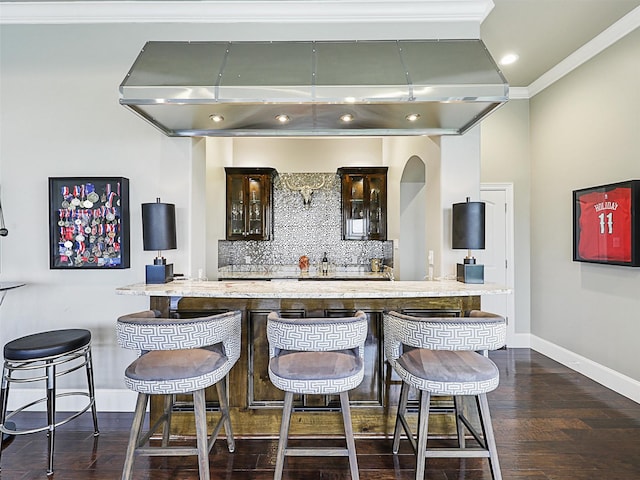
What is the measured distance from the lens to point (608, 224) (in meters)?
3.46

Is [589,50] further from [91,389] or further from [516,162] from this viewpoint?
[91,389]

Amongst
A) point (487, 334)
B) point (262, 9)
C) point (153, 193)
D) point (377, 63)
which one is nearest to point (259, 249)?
point (153, 193)

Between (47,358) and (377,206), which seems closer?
(47,358)

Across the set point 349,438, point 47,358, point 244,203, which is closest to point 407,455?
point 349,438

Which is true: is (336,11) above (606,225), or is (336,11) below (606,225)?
above

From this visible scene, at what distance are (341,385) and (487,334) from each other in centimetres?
81

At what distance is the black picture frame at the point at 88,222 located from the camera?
2994 mm

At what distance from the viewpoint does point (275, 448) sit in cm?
246

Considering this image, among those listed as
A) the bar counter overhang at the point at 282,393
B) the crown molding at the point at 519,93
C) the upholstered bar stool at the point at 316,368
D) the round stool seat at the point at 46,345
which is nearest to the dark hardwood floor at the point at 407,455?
the bar counter overhang at the point at 282,393

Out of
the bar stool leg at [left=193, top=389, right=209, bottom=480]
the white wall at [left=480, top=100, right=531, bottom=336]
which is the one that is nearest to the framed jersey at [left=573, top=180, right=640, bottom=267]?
the white wall at [left=480, top=100, right=531, bottom=336]

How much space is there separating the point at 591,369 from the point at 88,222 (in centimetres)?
496

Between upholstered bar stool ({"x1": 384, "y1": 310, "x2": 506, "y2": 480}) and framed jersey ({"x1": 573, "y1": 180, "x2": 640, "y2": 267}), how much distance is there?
2.21 meters

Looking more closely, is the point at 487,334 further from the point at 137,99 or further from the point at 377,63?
the point at 137,99

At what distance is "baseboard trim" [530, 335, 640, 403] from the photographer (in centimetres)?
323
